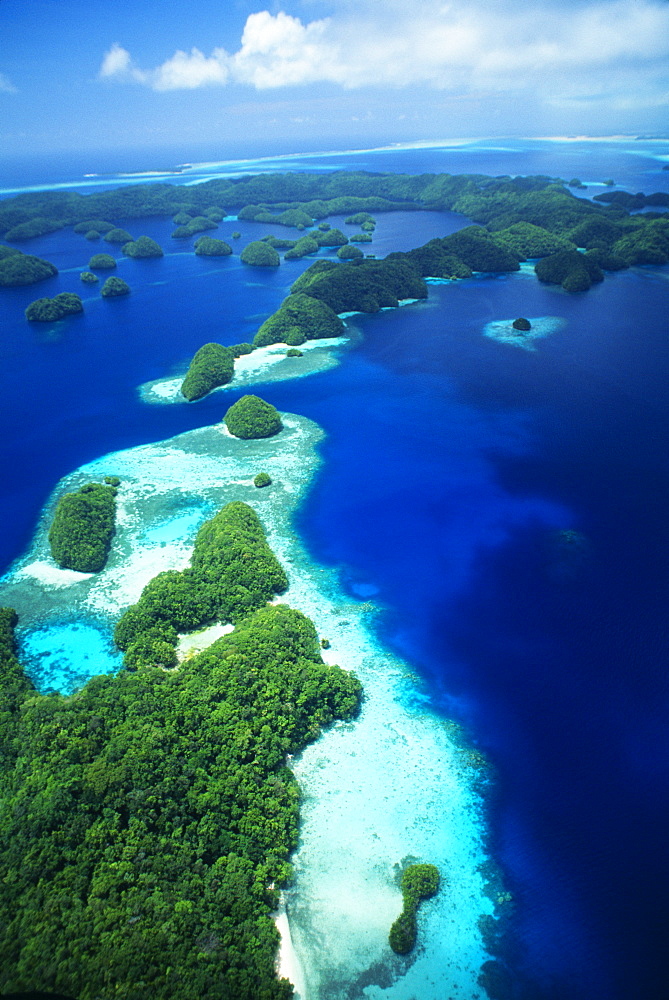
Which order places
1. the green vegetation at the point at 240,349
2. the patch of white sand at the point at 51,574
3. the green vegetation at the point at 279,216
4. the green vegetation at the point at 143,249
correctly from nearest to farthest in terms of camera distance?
the patch of white sand at the point at 51,574, the green vegetation at the point at 240,349, the green vegetation at the point at 143,249, the green vegetation at the point at 279,216

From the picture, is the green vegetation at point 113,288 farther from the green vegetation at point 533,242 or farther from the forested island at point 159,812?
the forested island at point 159,812

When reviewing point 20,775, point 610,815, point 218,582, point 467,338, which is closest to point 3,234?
point 467,338

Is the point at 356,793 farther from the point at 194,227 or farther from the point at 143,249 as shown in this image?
the point at 194,227

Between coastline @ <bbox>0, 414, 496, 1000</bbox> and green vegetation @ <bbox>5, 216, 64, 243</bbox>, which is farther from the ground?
green vegetation @ <bbox>5, 216, 64, 243</bbox>

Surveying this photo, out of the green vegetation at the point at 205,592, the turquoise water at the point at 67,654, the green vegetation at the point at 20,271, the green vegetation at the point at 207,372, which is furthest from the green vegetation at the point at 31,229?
the turquoise water at the point at 67,654

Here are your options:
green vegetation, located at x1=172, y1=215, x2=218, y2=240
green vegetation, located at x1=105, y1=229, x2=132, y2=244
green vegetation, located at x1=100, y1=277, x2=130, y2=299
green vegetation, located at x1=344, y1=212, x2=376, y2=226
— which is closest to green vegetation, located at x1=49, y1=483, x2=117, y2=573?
green vegetation, located at x1=100, y1=277, x2=130, y2=299

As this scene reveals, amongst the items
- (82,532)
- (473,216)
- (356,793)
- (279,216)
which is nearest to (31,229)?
(279,216)

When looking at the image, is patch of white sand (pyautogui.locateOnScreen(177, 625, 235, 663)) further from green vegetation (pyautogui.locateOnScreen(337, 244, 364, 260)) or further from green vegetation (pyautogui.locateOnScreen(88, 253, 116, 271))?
green vegetation (pyautogui.locateOnScreen(88, 253, 116, 271))
